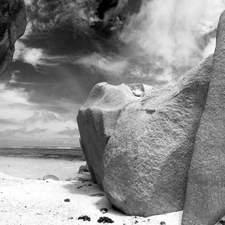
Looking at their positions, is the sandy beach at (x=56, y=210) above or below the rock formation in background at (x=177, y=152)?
below

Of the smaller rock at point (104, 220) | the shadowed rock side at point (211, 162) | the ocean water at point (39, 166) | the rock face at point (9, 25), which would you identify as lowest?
the ocean water at point (39, 166)

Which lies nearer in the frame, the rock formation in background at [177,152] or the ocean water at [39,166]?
the rock formation in background at [177,152]

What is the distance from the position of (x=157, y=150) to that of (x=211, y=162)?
1190 millimetres

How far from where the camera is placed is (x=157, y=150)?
5.78 meters

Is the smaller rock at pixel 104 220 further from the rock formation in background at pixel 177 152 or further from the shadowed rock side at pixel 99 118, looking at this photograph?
the shadowed rock side at pixel 99 118

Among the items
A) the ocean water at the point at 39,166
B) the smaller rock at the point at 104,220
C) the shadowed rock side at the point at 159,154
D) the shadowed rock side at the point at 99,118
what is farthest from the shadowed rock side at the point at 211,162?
the ocean water at the point at 39,166

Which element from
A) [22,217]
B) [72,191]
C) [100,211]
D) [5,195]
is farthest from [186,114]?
[5,195]

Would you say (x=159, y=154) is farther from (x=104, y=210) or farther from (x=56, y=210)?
(x=56, y=210)

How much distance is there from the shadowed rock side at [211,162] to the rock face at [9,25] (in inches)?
158

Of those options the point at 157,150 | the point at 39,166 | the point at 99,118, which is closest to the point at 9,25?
the point at 157,150

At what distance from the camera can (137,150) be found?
5926 mm

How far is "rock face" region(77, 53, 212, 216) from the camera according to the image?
18.6ft

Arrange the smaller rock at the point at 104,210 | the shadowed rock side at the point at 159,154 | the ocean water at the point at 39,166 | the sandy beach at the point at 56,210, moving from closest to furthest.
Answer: the sandy beach at the point at 56,210 < the shadowed rock side at the point at 159,154 < the smaller rock at the point at 104,210 < the ocean water at the point at 39,166

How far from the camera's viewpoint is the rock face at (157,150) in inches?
223
